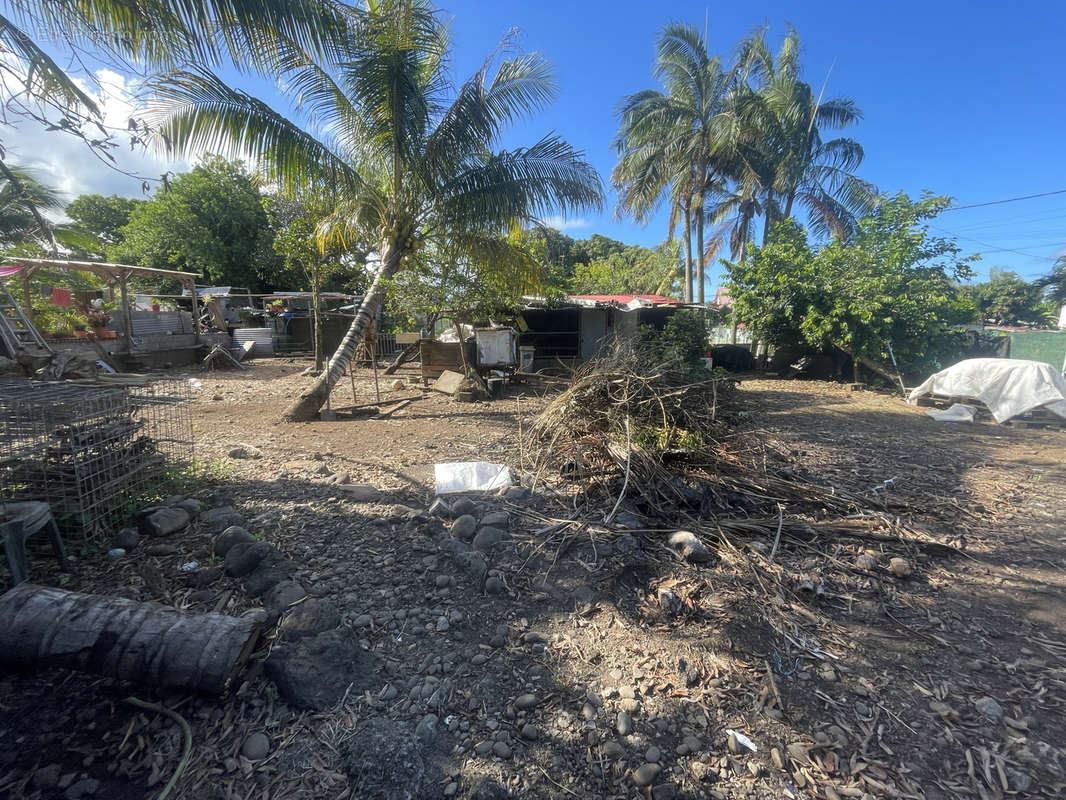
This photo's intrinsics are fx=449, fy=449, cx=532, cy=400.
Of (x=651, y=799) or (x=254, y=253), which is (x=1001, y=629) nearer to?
(x=651, y=799)

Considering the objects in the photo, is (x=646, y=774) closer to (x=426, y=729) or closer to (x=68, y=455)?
(x=426, y=729)

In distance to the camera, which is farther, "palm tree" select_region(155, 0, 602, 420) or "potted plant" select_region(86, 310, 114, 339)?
"potted plant" select_region(86, 310, 114, 339)

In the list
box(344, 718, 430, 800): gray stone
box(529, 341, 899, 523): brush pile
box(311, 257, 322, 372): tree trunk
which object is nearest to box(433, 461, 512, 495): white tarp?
box(529, 341, 899, 523): brush pile

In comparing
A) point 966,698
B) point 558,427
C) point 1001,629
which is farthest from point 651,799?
point 558,427

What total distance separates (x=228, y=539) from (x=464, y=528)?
1549 mm

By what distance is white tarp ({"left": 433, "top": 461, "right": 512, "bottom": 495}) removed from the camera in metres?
4.28

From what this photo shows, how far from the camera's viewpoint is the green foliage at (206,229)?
775 inches

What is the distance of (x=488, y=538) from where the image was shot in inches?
128

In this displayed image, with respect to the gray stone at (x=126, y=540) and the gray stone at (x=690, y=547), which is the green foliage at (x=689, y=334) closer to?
the gray stone at (x=690, y=547)

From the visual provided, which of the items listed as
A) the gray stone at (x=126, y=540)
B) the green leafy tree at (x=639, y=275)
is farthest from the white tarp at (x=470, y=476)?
the green leafy tree at (x=639, y=275)

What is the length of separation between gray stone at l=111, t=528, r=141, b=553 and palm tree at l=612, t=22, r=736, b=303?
16.2 m

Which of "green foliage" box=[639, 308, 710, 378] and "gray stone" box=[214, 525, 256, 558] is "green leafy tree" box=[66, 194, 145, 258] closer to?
"green foliage" box=[639, 308, 710, 378]

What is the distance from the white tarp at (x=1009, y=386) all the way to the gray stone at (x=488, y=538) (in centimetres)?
Result: 939

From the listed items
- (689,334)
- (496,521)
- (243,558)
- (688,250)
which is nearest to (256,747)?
(243,558)
